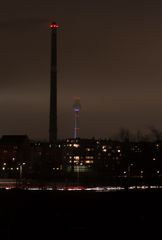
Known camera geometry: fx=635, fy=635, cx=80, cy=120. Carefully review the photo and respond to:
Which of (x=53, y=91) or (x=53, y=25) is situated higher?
(x=53, y=25)

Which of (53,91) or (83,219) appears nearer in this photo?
(83,219)

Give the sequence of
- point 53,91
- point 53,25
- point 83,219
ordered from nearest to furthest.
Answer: point 83,219, point 53,91, point 53,25

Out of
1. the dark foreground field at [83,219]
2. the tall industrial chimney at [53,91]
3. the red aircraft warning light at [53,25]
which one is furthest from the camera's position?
the red aircraft warning light at [53,25]

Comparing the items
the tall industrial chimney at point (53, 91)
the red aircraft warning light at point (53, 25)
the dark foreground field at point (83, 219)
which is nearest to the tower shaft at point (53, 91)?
the tall industrial chimney at point (53, 91)

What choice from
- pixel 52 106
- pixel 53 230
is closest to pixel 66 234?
pixel 53 230

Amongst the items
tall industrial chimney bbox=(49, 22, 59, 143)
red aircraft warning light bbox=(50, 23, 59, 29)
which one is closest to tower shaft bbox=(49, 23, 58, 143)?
tall industrial chimney bbox=(49, 22, 59, 143)

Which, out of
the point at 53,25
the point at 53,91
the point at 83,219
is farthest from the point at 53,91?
the point at 83,219

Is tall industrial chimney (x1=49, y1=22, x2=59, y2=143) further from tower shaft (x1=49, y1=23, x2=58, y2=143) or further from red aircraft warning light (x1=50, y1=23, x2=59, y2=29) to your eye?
red aircraft warning light (x1=50, y1=23, x2=59, y2=29)

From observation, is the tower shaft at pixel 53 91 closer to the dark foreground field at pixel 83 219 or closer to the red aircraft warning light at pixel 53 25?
the red aircraft warning light at pixel 53 25

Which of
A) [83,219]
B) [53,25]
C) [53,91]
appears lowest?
[83,219]

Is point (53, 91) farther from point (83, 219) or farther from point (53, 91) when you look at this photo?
point (83, 219)

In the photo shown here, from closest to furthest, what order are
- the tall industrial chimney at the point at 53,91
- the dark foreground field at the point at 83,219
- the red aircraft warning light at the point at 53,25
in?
the dark foreground field at the point at 83,219, the tall industrial chimney at the point at 53,91, the red aircraft warning light at the point at 53,25

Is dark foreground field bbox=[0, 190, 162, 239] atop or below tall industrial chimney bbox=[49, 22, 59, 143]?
below

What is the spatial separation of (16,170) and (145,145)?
53.3 m
